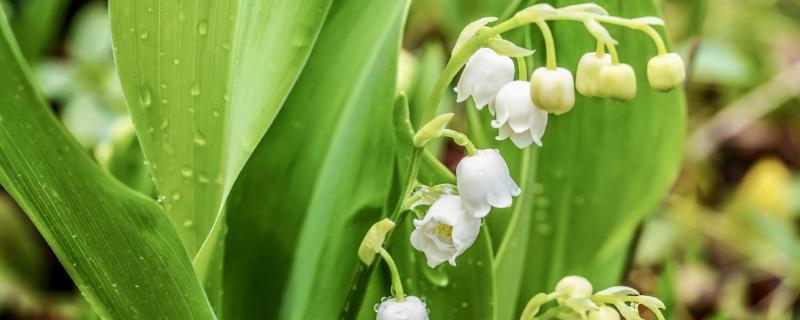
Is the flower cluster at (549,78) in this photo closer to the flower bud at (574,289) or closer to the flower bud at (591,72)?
the flower bud at (591,72)

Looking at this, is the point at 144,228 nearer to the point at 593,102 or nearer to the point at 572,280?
the point at 572,280

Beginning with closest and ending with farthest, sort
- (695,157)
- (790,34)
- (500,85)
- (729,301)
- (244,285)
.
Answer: (500,85), (244,285), (729,301), (695,157), (790,34)

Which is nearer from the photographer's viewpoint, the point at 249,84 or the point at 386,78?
the point at 249,84

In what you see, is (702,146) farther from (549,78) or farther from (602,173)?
(549,78)

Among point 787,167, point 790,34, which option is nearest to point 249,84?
point 787,167

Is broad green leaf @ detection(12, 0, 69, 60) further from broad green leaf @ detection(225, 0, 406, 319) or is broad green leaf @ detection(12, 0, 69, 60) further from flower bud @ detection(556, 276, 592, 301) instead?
flower bud @ detection(556, 276, 592, 301)

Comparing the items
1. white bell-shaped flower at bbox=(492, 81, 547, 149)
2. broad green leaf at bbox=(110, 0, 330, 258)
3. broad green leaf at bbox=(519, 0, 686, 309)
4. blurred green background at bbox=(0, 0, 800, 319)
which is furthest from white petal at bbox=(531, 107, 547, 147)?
blurred green background at bbox=(0, 0, 800, 319)
